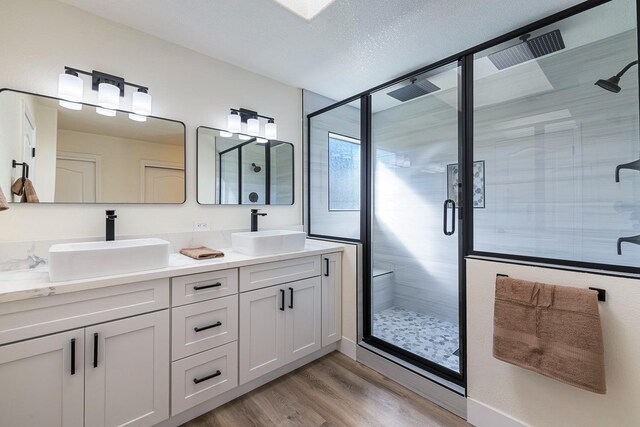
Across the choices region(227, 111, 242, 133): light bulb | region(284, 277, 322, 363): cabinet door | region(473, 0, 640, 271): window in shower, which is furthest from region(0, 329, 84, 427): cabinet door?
region(473, 0, 640, 271): window in shower

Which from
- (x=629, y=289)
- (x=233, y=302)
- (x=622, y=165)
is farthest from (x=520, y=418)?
(x=233, y=302)

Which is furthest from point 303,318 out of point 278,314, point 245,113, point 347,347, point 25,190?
point 25,190

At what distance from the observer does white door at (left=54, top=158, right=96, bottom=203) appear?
1.63 meters

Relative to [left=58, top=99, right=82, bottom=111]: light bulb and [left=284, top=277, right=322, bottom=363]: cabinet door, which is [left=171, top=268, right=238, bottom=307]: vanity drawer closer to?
[left=284, top=277, right=322, bottom=363]: cabinet door

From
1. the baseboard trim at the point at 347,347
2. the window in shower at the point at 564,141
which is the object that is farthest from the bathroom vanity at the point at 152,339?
the window in shower at the point at 564,141

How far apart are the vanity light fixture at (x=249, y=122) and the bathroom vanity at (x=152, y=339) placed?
3.58 feet

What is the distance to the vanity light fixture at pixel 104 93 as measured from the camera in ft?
5.30

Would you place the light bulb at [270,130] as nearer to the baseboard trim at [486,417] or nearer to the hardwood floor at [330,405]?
the hardwood floor at [330,405]

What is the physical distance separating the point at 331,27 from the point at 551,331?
215cm

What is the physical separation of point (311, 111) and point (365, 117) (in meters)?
0.73

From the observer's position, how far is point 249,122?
238cm

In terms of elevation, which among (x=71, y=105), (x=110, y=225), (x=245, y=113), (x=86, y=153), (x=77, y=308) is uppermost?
(x=245, y=113)

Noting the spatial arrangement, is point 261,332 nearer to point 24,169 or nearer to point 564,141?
point 24,169

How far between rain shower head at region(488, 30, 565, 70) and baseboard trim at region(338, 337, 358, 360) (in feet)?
7.56
